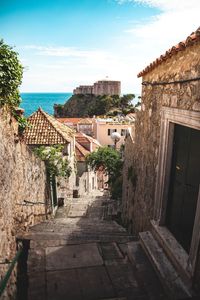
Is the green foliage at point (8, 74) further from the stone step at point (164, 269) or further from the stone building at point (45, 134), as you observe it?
the stone building at point (45, 134)

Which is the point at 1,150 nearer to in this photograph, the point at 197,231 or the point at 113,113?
the point at 197,231

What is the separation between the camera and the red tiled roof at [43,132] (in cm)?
1678

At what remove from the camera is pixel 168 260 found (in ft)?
14.2

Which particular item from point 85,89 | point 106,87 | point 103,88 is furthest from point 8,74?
point 85,89

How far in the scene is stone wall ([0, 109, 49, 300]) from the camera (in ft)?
14.9

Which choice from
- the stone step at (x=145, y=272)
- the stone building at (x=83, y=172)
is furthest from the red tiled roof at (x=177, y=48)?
the stone building at (x=83, y=172)

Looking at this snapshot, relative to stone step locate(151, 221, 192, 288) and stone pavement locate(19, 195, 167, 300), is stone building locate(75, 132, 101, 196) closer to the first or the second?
stone pavement locate(19, 195, 167, 300)

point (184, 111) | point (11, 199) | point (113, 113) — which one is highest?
point (184, 111)

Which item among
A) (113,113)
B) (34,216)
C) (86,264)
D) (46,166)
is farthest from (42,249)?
(113,113)

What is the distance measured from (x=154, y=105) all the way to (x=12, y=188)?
143 inches

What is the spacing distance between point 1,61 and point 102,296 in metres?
4.33

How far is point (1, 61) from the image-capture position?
14.7ft

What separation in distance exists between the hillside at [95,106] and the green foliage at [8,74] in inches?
2536

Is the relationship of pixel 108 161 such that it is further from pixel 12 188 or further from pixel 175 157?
pixel 175 157
